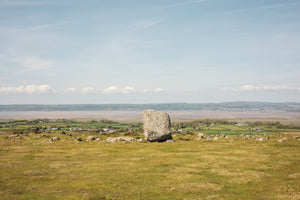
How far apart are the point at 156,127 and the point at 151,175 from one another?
22576mm

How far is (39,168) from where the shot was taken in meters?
23.4

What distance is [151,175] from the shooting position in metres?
20.7

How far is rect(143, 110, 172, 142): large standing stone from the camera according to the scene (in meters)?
42.9

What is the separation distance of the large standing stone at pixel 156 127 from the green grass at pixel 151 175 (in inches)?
468

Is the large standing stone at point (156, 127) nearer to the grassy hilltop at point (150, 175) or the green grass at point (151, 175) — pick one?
the green grass at point (151, 175)

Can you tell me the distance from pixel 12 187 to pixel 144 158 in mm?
14982

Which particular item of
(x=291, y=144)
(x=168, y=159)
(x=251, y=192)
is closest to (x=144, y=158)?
(x=168, y=159)

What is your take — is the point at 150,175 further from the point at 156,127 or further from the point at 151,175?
the point at 156,127

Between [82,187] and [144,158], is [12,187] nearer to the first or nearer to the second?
[82,187]

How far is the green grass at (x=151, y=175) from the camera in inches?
633

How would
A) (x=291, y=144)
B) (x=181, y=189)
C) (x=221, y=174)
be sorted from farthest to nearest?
(x=291, y=144) < (x=221, y=174) < (x=181, y=189)

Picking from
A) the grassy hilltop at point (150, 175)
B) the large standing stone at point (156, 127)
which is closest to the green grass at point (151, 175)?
the grassy hilltop at point (150, 175)

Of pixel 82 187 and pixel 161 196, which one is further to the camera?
pixel 82 187

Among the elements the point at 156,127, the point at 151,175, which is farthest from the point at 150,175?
the point at 156,127
